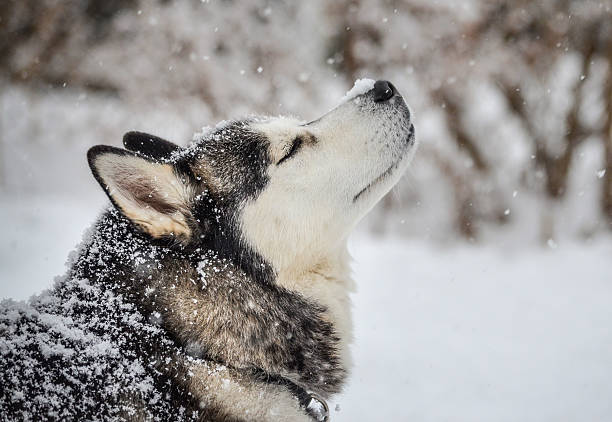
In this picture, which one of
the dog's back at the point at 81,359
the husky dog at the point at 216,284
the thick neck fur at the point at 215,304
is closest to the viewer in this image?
the dog's back at the point at 81,359

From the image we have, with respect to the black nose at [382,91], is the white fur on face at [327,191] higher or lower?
lower

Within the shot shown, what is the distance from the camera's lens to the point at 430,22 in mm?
8984

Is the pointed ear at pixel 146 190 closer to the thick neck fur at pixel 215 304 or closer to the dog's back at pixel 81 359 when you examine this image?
the thick neck fur at pixel 215 304

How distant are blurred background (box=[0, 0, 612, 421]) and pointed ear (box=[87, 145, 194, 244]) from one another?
306 centimetres

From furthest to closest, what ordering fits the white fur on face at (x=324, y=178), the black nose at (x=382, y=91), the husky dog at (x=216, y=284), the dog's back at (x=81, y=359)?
the black nose at (x=382, y=91) → the white fur on face at (x=324, y=178) → the husky dog at (x=216, y=284) → the dog's back at (x=81, y=359)

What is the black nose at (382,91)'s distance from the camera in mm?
2723

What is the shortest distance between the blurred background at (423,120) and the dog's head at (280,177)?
103 inches

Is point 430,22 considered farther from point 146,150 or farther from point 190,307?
point 190,307

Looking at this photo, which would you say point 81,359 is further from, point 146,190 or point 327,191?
point 327,191

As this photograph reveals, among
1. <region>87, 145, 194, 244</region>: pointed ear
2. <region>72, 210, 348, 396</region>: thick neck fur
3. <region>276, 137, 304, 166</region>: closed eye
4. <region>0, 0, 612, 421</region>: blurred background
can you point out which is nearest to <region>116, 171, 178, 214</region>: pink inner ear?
<region>87, 145, 194, 244</region>: pointed ear

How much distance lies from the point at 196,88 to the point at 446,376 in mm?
7817

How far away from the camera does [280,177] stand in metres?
2.48

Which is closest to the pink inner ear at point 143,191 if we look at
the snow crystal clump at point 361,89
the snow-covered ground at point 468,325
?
the snow crystal clump at point 361,89

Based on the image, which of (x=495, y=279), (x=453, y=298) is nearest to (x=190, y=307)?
(x=453, y=298)
